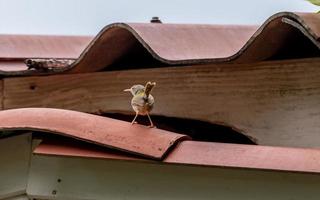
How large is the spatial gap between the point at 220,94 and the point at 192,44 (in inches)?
6.4

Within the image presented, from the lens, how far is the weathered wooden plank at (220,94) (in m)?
1.76

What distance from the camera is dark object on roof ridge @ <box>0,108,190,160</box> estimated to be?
1.47 meters

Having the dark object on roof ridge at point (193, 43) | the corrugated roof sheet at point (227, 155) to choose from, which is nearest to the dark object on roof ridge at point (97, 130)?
the corrugated roof sheet at point (227, 155)

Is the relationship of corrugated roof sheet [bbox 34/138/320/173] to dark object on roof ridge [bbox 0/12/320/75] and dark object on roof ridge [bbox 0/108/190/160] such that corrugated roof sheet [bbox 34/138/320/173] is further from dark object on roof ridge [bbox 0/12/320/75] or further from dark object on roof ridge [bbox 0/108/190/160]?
dark object on roof ridge [bbox 0/12/320/75]

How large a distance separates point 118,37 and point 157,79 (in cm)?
15

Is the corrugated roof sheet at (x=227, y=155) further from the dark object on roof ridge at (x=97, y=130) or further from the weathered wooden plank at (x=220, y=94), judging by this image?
the weathered wooden plank at (x=220, y=94)

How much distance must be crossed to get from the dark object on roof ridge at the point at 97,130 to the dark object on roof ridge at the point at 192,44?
27 cm

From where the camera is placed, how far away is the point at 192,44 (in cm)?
194

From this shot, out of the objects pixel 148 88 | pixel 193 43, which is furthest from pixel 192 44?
pixel 148 88

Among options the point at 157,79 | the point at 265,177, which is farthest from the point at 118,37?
the point at 265,177

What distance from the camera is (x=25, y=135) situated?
5.45ft

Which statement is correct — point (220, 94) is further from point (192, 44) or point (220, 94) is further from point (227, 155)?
point (227, 155)

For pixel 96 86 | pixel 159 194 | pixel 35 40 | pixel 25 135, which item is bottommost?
pixel 159 194

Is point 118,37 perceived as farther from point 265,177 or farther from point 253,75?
point 265,177
